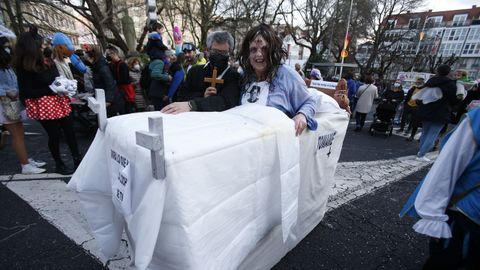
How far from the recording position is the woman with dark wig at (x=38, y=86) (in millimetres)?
2959

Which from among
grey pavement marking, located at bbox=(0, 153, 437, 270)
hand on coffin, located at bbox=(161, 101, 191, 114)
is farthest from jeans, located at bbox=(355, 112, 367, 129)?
hand on coffin, located at bbox=(161, 101, 191, 114)

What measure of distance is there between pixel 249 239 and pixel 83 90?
5.83 m

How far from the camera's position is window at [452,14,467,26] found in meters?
58.4

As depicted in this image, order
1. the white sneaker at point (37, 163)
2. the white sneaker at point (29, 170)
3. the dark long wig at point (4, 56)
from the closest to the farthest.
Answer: the dark long wig at point (4, 56)
the white sneaker at point (29, 170)
the white sneaker at point (37, 163)

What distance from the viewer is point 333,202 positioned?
3270mm

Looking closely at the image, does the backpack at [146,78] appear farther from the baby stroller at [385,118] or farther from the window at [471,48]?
the window at [471,48]

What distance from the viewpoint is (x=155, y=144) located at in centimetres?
92

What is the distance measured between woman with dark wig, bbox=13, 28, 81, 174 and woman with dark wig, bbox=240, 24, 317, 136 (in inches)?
105

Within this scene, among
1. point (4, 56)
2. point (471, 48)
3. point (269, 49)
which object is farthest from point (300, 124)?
point (471, 48)

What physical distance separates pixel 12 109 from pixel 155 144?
12.0 feet

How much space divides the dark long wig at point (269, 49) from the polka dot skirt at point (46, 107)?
2.66 meters

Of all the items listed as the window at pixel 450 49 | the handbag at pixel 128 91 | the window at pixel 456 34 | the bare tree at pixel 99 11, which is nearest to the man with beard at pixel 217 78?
the handbag at pixel 128 91

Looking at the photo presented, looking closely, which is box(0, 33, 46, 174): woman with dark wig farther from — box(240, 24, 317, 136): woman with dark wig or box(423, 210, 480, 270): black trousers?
box(423, 210, 480, 270): black trousers

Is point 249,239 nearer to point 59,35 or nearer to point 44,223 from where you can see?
point 44,223
